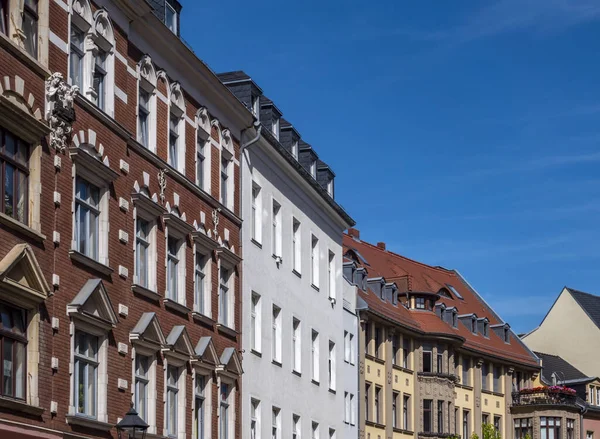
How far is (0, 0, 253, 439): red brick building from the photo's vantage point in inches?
910

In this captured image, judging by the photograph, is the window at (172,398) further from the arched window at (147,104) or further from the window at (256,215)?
the window at (256,215)

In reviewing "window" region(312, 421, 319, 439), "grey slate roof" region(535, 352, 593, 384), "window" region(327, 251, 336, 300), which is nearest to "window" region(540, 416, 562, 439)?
"grey slate roof" region(535, 352, 593, 384)

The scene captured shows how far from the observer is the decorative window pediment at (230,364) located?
35.0 m

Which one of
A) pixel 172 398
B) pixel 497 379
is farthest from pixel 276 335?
pixel 497 379

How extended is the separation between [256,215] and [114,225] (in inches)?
495

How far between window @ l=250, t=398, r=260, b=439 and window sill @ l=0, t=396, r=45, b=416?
50.7ft

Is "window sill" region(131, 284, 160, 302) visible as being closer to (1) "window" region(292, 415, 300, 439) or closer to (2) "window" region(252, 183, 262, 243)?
(2) "window" region(252, 183, 262, 243)

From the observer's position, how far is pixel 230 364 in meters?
35.8

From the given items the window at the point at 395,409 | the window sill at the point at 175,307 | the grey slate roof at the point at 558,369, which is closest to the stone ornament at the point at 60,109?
the window sill at the point at 175,307

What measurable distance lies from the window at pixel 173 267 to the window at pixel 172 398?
6.13 ft

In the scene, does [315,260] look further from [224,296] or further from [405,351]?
[405,351]

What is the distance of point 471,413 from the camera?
71.7 metres

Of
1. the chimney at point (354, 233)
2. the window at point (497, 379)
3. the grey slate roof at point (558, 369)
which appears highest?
the chimney at point (354, 233)

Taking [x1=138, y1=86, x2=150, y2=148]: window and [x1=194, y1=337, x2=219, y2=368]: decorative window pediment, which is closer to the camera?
[x1=138, y1=86, x2=150, y2=148]: window
